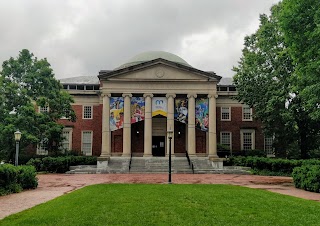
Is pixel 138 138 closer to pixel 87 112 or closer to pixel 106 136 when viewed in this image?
pixel 106 136

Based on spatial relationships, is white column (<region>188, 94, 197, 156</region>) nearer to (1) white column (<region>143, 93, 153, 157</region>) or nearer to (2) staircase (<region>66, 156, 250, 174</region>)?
(2) staircase (<region>66, 156, 250, 174</region>)

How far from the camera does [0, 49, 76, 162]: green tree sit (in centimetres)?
3272

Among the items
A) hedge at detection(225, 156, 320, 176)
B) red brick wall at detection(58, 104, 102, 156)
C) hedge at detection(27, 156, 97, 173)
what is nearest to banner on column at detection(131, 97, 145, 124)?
red brick wall at detection(58, 104, 102, 156)

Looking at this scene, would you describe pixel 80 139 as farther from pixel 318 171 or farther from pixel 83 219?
pixel 83 219

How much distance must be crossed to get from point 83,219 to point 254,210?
4.85 meters

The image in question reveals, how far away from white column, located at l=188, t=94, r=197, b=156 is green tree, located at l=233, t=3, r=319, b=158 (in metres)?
4.79

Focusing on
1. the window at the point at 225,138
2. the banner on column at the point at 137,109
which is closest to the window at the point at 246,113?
the window at the point at 225,138

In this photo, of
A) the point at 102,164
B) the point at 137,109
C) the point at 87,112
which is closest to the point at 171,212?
the point at 102,164

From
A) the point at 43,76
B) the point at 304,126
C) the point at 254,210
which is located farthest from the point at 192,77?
the point at 254,210

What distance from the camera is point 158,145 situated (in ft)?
136

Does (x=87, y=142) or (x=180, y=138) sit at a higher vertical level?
(x=180, y=138)

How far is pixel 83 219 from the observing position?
9219 mm

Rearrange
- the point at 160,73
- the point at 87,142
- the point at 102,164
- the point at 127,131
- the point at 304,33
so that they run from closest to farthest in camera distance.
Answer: the point at 304,33
the point at 102,164
the point at 127,131
the point at 160,73
the point at 87,142

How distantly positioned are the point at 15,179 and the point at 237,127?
102ft
